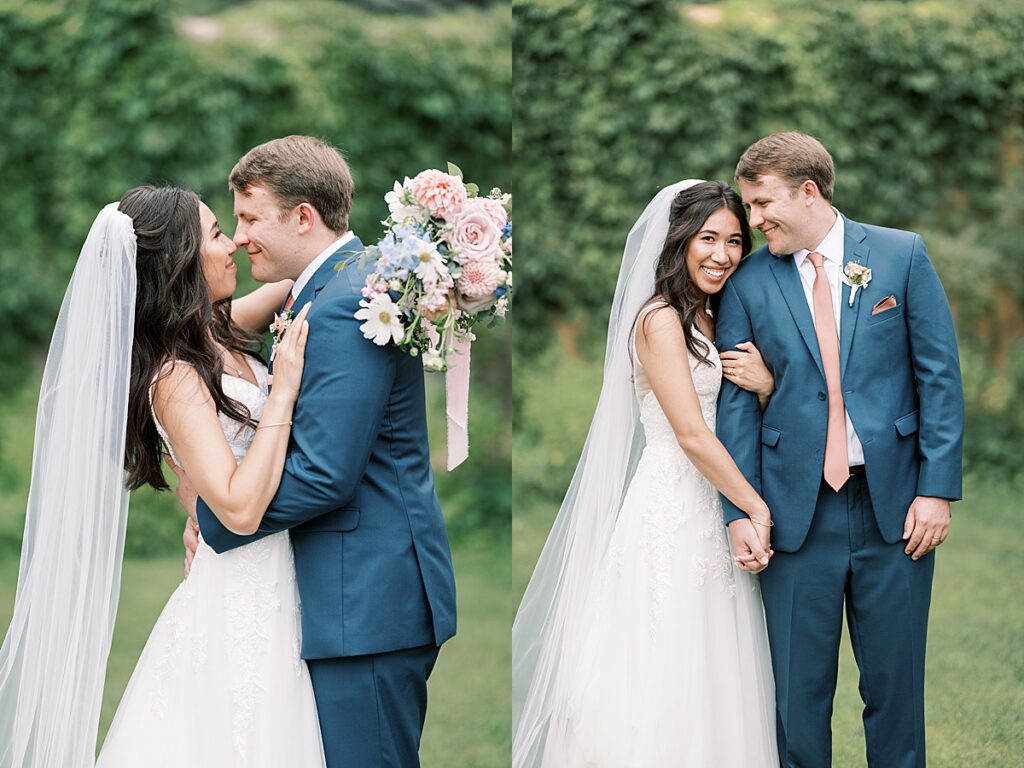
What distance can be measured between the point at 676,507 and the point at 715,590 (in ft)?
0.96

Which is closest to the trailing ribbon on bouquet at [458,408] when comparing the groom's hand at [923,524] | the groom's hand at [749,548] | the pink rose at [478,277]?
the pink rose at [478,277]

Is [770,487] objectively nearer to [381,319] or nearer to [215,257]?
[381,319]

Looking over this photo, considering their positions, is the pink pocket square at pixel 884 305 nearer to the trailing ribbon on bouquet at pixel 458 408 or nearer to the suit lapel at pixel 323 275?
the trailing ribbon on bouquet at pixel 458 408

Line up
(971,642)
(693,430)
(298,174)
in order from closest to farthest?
1. (298,174)
2. (693,430)
3. (971,642)

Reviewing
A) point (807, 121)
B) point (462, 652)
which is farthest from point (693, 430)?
point (807, 121)

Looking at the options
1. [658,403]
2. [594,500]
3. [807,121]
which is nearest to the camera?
[658,403]

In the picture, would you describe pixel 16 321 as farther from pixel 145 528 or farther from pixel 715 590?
pixel 715 590

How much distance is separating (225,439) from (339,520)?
370 mm

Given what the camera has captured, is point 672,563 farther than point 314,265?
Yes

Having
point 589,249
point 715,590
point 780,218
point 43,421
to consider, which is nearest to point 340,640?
point 43,421

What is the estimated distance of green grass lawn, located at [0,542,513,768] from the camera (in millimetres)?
6027

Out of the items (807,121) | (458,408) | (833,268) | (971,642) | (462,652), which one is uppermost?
(807,121)

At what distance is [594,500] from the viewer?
14.2 ft

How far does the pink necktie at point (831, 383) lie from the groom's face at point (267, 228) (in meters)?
1.62
